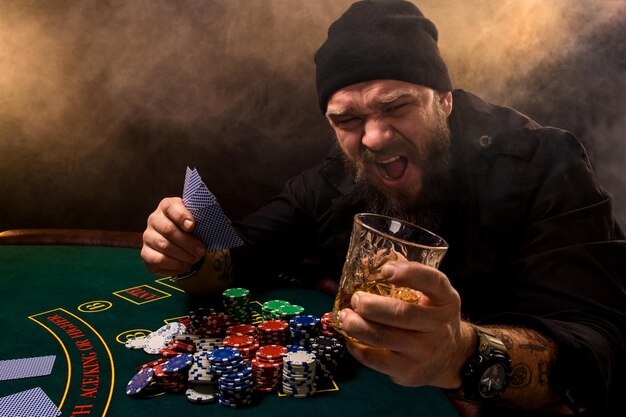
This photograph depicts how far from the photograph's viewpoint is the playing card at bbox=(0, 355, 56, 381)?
1.43 m

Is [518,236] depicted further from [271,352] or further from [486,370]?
[271,352]

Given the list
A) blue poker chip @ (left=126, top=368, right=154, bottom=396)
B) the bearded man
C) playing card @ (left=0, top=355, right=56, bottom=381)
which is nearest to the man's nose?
the bearded man

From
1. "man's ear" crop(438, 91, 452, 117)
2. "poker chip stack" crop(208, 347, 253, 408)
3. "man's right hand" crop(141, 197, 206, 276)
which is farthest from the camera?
"man's ear" crop(438, 91, 452, 117)

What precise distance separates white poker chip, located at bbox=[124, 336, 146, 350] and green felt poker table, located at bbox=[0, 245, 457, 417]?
0.02 m

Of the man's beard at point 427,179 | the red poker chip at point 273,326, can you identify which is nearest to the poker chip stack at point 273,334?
the red poker chip at point 273,326

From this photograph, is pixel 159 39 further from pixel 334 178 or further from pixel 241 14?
pixel 334 178

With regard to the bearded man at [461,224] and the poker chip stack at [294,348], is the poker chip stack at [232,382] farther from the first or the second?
the bearded man at [461,224]

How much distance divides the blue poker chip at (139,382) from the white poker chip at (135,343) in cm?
23

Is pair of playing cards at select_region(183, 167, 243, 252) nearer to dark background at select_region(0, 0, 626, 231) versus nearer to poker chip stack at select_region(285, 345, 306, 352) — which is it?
poker chip stack at select_region(285, 345, 306, 352)

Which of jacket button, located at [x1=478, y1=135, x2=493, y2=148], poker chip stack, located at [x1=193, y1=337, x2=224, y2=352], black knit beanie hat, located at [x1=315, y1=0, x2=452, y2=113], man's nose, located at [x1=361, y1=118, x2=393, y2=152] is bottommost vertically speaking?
poker chip stack, located at [x1=193, y1=337, x2=224, y2=352]

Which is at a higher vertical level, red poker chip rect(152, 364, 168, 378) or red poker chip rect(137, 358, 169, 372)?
red poker chip rect(152, 364, 168, 378)

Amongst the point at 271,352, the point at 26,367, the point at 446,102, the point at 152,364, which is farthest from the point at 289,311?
the point at 446,102

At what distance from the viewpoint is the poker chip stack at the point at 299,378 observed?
136cm

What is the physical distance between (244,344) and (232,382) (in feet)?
0.90
